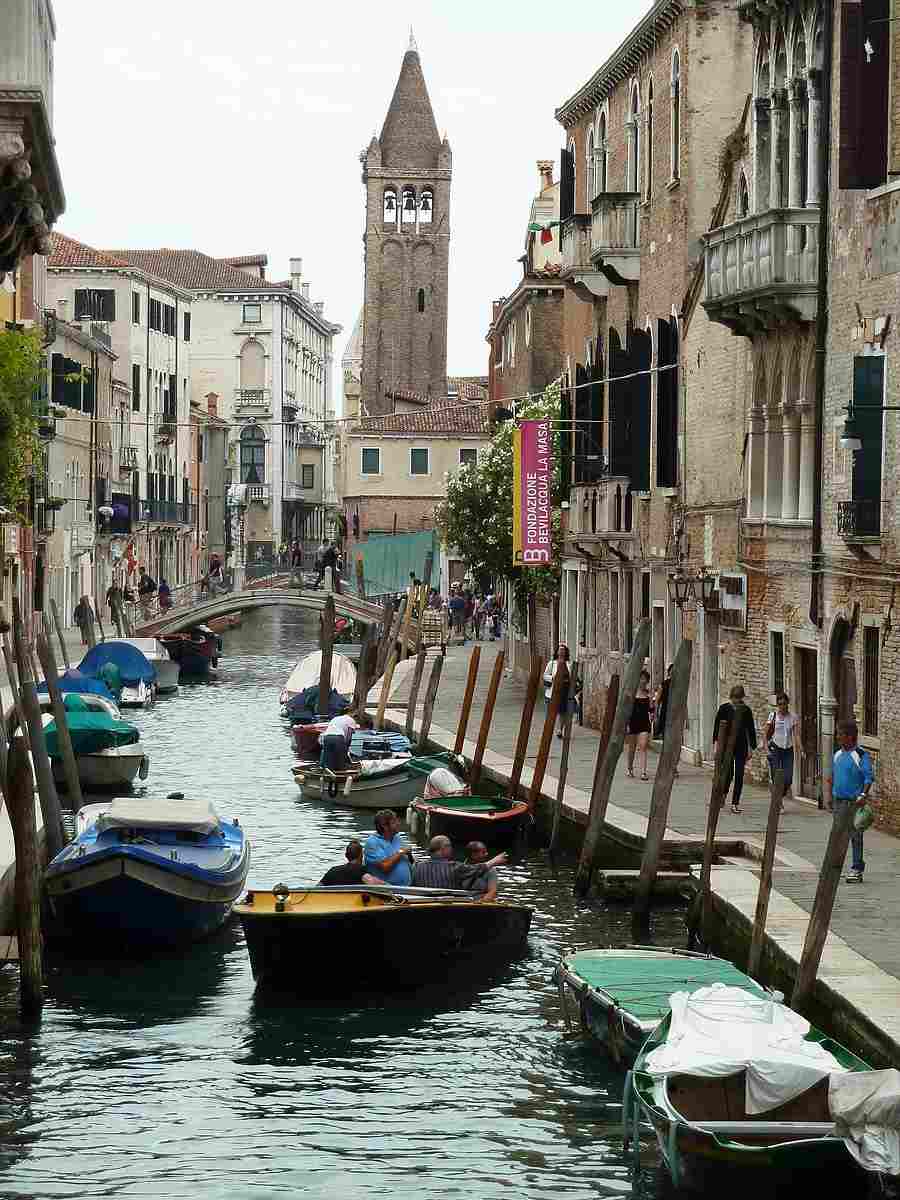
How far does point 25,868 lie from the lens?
14.6 m

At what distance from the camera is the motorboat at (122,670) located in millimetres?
40656

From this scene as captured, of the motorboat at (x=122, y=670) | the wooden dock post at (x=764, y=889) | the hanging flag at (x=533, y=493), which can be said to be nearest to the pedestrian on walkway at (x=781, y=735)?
the wooden dock post at (x=764, y=889)

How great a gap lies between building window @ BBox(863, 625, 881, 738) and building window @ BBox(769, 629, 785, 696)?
256cm

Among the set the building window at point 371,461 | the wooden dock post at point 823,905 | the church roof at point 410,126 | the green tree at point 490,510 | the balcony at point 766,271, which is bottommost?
the wooden dock post at point 823,905

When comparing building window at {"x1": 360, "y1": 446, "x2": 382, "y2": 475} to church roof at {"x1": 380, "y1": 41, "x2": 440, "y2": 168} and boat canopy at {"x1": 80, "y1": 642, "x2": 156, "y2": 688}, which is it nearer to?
church roof at {"x1": 380, "y1": 41, "x2": 440, "y2": 168}

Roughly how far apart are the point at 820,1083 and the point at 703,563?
49.0ft

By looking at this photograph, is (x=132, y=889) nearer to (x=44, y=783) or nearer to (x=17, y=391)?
(x=44, y=783)

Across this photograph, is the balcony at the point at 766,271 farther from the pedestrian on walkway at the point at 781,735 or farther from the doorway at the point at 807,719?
the pedestrian on walkway at the point at 781,735

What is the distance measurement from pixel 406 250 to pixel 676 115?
67.0 metres

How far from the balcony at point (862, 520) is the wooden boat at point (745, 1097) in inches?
305

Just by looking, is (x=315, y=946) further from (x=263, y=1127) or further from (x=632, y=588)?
(x=632, y=588)

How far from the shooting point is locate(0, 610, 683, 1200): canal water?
1185cm

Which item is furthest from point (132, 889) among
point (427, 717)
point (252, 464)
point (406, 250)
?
point (252, 464)

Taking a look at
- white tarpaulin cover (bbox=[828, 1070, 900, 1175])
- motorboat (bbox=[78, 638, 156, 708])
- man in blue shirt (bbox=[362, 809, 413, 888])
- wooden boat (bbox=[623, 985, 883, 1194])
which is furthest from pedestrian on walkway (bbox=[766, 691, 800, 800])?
motorboat (bbox=[78, 638, 156, 708])
